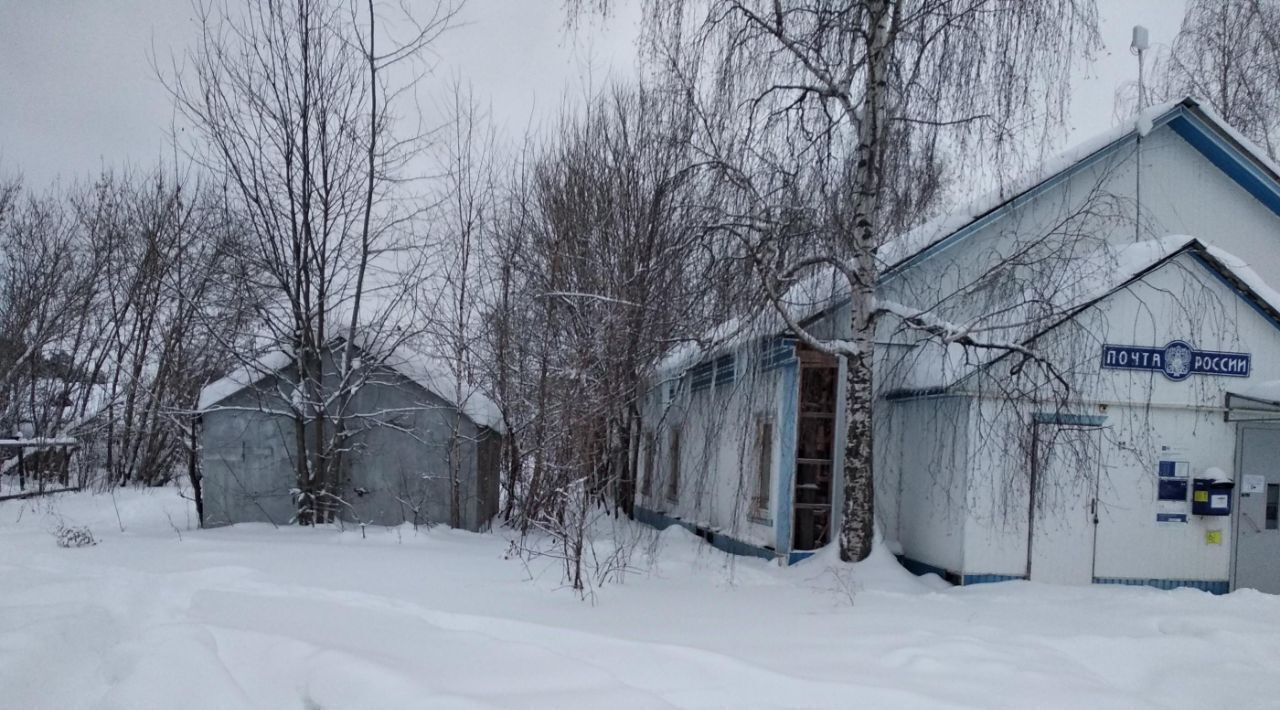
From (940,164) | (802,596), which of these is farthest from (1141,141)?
(802,596)

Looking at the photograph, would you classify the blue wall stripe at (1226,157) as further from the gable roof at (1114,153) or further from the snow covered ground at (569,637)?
the snow covered ground at (569,637)

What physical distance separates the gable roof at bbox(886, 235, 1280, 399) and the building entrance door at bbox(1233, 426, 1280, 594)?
1.46m

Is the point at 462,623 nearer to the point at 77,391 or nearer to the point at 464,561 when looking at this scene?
the point at 464,561

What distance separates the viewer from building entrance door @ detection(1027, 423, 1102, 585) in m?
10.9

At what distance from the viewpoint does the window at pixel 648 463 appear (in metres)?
18.9

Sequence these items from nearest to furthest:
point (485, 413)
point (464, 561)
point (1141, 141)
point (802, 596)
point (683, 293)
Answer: point (802, 596), point (464, 561), point (683, 293), point (1141, 141), point (485, 413)

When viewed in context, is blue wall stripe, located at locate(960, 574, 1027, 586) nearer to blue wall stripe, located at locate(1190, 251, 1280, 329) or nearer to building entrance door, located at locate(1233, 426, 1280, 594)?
building entrance door, located at locate(1233, 426, 1280, 594)

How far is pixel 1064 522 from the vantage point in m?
11.0

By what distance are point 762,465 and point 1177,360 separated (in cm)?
530

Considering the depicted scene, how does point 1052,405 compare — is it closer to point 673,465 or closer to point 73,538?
point 673,465

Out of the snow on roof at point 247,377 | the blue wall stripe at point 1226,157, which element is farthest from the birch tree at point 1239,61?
the snow on roof at point 247,377

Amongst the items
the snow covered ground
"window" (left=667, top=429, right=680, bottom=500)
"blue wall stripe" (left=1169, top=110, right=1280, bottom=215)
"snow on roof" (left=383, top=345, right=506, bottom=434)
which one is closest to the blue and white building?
the snow covered ground

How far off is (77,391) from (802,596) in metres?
25.8

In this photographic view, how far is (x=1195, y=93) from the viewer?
22172 millimetres
